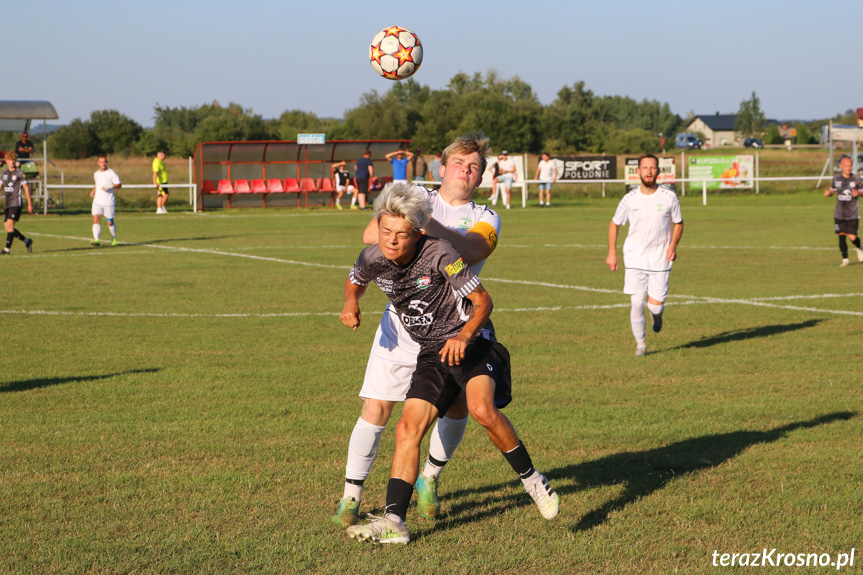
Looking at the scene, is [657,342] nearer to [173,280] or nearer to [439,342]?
[439,342]

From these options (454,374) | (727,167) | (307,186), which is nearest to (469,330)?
(454,374)

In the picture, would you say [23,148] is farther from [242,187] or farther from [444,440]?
[444,440]

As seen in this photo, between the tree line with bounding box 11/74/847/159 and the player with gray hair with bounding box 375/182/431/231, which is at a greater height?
the tree line with bounding box 11/74/847/159

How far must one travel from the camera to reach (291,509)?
17.6ft

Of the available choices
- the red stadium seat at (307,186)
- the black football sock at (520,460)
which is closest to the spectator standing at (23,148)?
the red stadium seat at (307,186)

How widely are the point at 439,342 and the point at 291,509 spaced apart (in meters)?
1.27

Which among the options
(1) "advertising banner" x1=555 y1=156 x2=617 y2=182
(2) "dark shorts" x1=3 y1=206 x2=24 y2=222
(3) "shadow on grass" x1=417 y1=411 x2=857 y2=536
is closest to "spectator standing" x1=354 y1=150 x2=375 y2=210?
(1) "advertising banner" x1=555 y1=156 x2=617 y2=182

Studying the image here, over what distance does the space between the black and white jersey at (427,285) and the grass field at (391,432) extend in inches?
41.6

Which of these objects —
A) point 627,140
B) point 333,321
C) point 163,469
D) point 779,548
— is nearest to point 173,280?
point 333,321

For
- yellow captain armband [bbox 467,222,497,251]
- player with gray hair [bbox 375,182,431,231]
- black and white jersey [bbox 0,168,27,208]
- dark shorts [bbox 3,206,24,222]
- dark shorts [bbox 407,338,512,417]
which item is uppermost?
black and white jersey [bbox 0,168,27,208]

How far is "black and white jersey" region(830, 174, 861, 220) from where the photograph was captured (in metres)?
19.0

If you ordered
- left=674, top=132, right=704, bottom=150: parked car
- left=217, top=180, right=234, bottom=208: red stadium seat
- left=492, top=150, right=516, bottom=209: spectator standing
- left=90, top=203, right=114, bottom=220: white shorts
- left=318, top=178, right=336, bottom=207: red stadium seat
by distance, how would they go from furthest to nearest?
left=674, top=132, right=704, bottom=150: parked car
left=318, top=178, right=336, bottom=207: red stadium seat
left=217, top=180, right=234, bottom=208: red stadium seat
left=492, top=150, right=516, bottom=209: spectator standing
left=90, top=203, right=114, bottom=220: white shorts

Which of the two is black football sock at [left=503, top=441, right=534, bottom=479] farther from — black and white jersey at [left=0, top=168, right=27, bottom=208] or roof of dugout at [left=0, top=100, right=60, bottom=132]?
roof of dugout at [left=0, top=100, right=60, bottom=132]

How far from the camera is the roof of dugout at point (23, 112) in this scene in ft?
121
